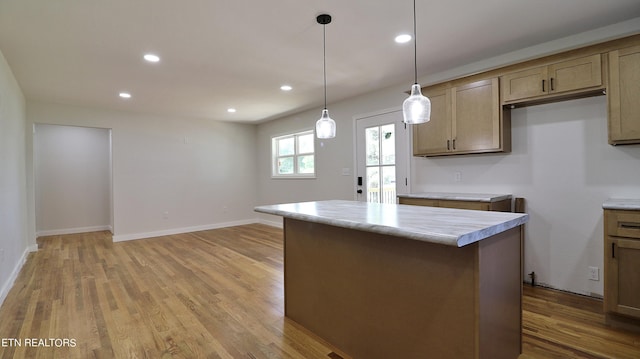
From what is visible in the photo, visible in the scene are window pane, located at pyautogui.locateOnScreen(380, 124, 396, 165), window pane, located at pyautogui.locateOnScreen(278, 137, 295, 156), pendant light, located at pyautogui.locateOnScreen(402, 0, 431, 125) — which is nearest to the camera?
pendant light, located at pyautogui.locateOnScreen(402, 0, 431, 125)

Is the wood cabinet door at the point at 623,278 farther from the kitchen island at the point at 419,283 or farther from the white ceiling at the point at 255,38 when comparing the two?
the white ceiling at the point at 255,38

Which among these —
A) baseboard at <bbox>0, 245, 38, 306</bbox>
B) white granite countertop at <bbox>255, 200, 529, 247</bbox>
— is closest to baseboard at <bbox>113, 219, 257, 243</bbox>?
baseboard at <bbox>0, 245, 38, 306</bbox>

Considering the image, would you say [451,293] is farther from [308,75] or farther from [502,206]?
[308,75]

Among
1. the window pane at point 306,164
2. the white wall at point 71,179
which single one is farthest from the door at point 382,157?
the white wall at point 71,179

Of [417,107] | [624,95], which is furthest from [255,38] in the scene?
[624,95]

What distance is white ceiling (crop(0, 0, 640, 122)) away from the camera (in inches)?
91.4

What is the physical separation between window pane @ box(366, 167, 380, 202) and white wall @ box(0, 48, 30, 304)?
424 cm

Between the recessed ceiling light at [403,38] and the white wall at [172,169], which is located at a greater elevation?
the recessed ceiling light at [403,38]

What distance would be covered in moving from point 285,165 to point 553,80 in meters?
4.99

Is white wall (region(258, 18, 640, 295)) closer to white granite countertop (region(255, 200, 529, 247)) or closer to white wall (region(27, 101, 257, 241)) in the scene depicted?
white granite countertop (region(255, 200, 529, 247))

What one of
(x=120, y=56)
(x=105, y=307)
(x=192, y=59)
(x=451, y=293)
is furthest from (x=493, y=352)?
(x=120, y=56)

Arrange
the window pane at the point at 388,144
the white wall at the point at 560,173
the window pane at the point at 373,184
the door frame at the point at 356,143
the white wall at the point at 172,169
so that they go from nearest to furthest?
1. the white wall at the point at 560,173
2. the door frame at the point at 356,143
3. the window pane at the point at 388,144
4. the window pane at the point at 373,184
5. the white wall at the point at 172,169

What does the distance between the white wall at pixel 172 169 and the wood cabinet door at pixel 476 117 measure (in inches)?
201

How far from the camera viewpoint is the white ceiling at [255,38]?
91.4 inches
